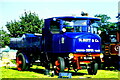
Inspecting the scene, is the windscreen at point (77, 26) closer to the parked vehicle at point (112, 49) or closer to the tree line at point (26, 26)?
the parked vehicle at point (112, 49)

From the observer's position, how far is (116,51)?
2086 centimetres

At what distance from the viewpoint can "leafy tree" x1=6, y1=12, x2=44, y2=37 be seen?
1771 inches

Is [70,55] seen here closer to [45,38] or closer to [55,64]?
[55,64]

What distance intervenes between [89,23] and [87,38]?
1265 mm

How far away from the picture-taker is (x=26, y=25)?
45.2 m

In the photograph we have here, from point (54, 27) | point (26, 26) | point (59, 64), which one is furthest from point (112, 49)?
point (26, 26)

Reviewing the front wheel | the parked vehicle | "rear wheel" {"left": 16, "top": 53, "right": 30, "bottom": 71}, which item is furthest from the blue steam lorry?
the parked vehicle

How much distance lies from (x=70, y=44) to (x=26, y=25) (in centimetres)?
3062

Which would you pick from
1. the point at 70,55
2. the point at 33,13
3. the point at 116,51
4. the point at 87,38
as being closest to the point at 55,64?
the point at 70,55

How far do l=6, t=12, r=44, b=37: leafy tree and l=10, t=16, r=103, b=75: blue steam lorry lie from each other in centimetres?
2772

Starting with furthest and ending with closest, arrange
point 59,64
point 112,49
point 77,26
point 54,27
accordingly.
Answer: point 112,49 → point 54,27 → point 77,26 → point 59,64

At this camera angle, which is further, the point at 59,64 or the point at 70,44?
the point at 59,64

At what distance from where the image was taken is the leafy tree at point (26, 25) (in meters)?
45.0

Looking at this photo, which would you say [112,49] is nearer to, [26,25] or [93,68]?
[93,68]
